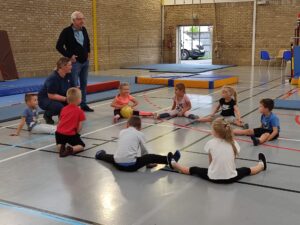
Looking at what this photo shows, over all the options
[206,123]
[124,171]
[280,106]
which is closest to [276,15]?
[280,106]

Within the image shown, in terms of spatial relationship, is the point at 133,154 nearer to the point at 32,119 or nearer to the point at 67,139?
the point at 67,139

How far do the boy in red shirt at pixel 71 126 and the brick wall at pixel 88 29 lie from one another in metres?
8.54

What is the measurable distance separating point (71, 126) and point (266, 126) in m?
2.41

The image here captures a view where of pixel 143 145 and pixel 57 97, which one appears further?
pixel 57 97

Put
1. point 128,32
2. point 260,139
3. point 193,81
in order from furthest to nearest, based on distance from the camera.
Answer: point 128,32 < point 193,81 < point 260,139

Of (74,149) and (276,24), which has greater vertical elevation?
(276,24)

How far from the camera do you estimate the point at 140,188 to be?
3.40m

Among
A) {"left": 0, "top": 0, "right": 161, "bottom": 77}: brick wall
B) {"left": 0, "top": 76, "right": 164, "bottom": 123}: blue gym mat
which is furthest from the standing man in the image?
{"left": 0, "top": 0, "right": 161, "bottom": 77}: brick wall

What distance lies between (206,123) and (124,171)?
2.44m

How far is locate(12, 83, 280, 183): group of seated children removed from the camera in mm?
3479

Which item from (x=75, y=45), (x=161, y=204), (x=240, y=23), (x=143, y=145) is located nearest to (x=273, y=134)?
(x=143, y=145)

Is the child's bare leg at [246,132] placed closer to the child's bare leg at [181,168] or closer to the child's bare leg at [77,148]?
the child's bare leg at [181,168]

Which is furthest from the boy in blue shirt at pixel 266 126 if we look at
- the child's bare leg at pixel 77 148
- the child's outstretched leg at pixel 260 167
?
the child's bare leg at pixel 77 148

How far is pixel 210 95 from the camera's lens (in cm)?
883
